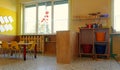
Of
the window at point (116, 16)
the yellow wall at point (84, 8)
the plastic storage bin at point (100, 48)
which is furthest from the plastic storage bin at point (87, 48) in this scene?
the window at point (116, 16)

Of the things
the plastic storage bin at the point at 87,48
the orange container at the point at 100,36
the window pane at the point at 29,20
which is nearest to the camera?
the orange container at the point at 100,36

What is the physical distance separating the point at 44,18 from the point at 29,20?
45.3 inches

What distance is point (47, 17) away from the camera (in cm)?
838

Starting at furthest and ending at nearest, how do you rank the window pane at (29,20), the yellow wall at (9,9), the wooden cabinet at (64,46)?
the window pane at (29,20) < the yellow wall at (9,9) < the wooden cabinet at (64,46)

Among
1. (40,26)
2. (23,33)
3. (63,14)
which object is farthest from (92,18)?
(23,33)

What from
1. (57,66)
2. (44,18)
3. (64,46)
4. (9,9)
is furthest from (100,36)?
(9,9)

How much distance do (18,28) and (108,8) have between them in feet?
17.8

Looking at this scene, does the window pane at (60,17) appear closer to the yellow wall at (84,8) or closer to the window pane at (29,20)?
the yellow wall at (84,8)

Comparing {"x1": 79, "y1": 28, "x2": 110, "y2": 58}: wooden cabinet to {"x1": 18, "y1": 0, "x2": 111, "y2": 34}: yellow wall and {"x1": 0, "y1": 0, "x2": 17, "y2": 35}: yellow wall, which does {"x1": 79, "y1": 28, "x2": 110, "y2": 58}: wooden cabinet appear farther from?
{"x1": 0, "y1": 0, "x2": 17, "y2": 35}: yellow wall

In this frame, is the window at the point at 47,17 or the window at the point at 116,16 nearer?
the window at the point at 116,16

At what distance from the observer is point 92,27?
6.27m

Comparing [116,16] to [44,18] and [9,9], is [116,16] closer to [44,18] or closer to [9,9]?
[44,18]

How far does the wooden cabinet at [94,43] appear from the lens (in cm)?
616

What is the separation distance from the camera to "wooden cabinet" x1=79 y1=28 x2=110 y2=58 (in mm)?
6164
